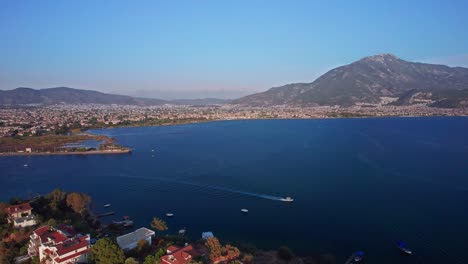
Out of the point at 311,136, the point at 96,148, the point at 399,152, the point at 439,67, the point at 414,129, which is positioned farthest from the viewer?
the point at 439,67

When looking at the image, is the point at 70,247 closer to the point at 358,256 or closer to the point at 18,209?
the point at 18,209

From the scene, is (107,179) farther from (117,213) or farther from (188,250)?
(188,250)

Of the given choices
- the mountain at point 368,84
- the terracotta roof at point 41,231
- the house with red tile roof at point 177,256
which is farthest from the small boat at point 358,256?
the mountain at point 368,84

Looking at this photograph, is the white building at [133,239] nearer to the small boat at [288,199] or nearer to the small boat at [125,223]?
the small boat at [125,223]

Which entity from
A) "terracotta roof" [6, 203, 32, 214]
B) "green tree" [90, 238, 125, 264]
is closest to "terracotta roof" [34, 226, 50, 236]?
"green tree" [90, 238, 125, 264]

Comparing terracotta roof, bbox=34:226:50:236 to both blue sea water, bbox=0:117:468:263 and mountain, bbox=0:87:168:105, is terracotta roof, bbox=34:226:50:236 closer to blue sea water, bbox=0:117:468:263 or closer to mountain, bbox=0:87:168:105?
blue sea water, bbox=0:117:468:263

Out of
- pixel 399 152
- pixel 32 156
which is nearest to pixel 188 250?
pixel 399 152
